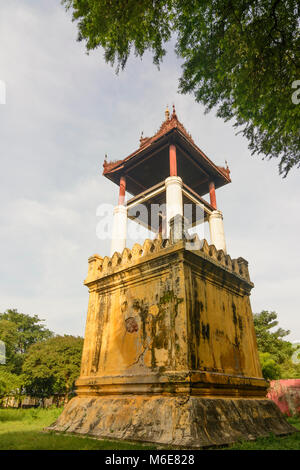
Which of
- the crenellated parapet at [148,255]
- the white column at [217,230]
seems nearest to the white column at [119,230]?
the white column at [217,230]

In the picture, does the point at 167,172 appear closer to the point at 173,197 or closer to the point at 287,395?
the point at 173,197

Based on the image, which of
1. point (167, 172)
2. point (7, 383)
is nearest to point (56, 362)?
point (7, 383)

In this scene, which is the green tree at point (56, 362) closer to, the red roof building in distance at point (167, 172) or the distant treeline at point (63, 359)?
the distant treeline at point (63, 359)

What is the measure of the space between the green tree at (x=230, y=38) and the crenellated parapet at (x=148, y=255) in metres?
2.81

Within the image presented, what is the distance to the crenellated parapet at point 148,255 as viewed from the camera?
621cm

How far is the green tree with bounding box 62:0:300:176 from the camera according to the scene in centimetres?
474

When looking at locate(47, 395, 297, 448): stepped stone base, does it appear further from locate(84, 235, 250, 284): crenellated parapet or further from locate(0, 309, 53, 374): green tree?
locate(0, 309, 53, 374): green tree

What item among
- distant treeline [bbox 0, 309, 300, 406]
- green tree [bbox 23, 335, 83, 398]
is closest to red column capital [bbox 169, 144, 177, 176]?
distant treeline [bbox 0, 309, 300, 406]

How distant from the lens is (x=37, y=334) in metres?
40.4

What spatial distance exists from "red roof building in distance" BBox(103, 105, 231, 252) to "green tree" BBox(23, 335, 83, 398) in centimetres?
1635

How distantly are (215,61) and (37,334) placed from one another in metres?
42.8

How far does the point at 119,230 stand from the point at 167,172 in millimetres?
4744

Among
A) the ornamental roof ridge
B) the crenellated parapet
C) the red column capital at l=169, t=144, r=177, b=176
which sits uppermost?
the ornamental roof ridge
